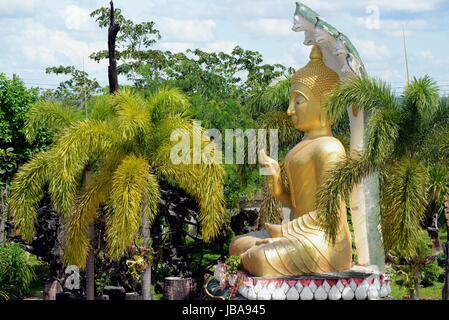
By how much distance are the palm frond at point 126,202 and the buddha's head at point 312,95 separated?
9.86 feet

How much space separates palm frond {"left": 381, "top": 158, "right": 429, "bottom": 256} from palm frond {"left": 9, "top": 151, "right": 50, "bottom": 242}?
6.68 m

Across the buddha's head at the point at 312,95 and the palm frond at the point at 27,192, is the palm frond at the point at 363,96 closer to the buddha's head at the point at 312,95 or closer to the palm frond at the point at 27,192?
the buddha's head at the point at 312,95

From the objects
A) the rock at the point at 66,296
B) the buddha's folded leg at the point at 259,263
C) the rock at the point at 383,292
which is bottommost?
the rock at the point at 66,296

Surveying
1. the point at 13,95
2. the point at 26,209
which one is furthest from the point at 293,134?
the point at 13,95

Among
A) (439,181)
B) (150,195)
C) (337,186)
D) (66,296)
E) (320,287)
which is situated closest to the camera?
(439,181)

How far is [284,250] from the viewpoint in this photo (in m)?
11.3

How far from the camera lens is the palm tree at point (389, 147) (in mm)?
9945

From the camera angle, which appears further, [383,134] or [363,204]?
[363,204]

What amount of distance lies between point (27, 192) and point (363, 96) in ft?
22.5

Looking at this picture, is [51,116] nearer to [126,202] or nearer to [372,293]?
[126,202]

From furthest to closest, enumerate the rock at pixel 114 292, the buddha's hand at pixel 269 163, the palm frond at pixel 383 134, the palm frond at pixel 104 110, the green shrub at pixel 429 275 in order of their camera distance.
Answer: the green shrub at pixel 429 275 < the rock at pixel 114 292 < the palm frond at pixel 104 110 < the buddha's hand at pixel 269 163 < the palm frond at pixel 383 134

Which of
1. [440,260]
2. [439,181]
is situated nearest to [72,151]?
[439,181]

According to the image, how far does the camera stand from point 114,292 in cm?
1517

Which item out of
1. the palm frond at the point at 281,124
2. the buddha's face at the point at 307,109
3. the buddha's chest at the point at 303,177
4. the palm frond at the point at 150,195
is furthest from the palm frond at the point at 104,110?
the buddha's chest at the point at 303,177
